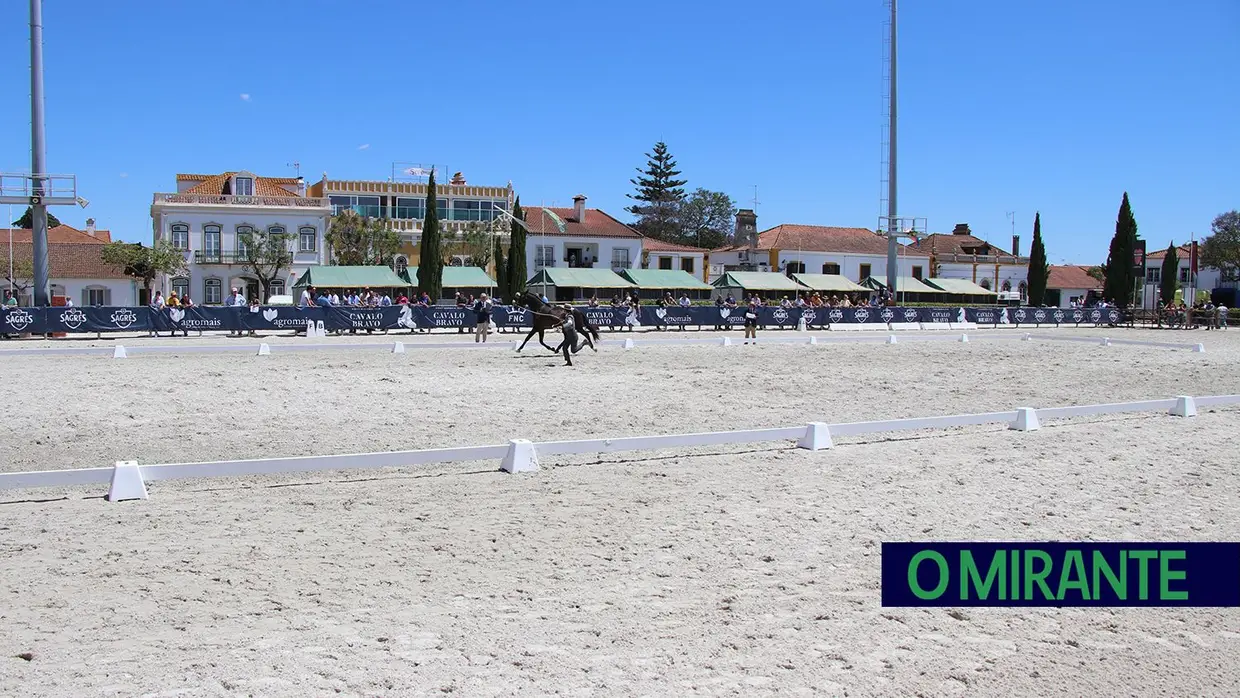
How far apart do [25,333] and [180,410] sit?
1964cm

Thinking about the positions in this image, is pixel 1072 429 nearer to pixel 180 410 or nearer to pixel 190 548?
pixel 190 548

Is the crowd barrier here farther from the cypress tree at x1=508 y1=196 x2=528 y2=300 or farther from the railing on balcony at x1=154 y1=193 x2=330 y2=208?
the railing on balcony at x1=154 y1=193 x2=330 y2=208

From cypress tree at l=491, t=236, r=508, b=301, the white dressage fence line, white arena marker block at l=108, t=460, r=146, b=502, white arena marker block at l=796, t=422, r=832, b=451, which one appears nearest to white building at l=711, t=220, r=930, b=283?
cypress tree at l=491, t=236, r=508, b=301

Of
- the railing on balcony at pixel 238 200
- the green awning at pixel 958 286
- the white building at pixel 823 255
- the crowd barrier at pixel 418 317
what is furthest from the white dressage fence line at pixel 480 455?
the green awning at pixel 958 286

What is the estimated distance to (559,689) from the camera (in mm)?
4484

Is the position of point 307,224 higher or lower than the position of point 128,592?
higher

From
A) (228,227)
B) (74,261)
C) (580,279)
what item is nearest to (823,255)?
(580,279)

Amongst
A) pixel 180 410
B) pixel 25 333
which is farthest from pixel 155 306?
pixel 180 410

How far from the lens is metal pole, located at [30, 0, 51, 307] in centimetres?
3030

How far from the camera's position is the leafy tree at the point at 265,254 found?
56263 mm

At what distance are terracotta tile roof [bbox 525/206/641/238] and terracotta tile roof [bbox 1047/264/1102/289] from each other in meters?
45.6

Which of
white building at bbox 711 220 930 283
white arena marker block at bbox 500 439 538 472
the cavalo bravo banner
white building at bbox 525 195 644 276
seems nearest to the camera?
the cavalo bravo banner

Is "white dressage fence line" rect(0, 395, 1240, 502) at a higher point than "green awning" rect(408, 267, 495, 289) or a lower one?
lower

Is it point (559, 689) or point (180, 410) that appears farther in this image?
point (180, 410)
